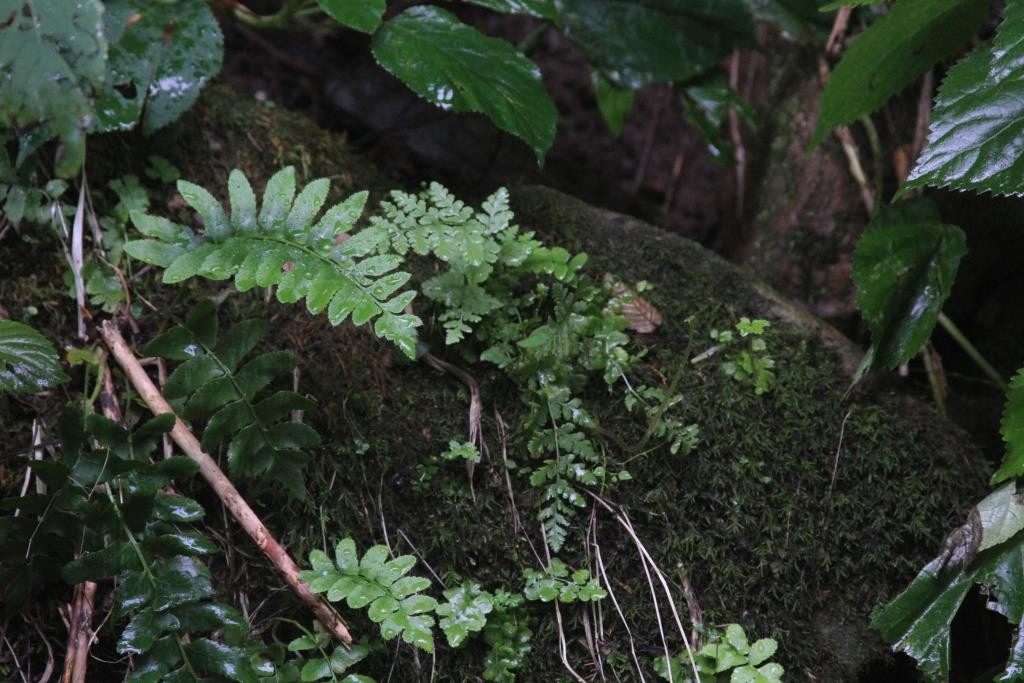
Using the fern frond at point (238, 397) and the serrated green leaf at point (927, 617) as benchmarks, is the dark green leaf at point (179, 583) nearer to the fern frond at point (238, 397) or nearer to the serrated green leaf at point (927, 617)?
the fern frond at point (238, 397)

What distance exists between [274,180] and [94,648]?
1090 millimetres

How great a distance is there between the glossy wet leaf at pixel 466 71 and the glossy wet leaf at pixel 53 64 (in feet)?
2.53

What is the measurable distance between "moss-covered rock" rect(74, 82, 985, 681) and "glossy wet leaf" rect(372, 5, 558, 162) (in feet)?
1.95

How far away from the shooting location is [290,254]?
1794mm

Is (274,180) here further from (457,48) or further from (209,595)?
(209,595)

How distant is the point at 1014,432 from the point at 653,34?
5.47 feet

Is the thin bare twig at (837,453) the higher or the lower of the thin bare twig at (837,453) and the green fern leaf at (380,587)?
the higher

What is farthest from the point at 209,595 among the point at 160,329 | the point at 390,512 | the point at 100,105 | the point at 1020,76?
the point at 1020,76

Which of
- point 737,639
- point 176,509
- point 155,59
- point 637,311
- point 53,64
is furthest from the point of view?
point 637,311

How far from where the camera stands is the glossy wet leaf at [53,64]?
4.82 ft

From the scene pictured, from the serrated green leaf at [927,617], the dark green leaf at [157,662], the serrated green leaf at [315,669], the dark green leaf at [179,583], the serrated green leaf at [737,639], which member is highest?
the serrated green leaf at [927,617]

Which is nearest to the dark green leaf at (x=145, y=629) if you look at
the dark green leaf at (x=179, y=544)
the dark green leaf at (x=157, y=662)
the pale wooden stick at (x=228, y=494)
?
the dark green leaf at (x=157, y=662)

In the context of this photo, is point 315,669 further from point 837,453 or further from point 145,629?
point 837,453

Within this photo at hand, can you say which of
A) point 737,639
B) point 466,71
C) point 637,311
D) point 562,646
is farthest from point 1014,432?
point 466,71
